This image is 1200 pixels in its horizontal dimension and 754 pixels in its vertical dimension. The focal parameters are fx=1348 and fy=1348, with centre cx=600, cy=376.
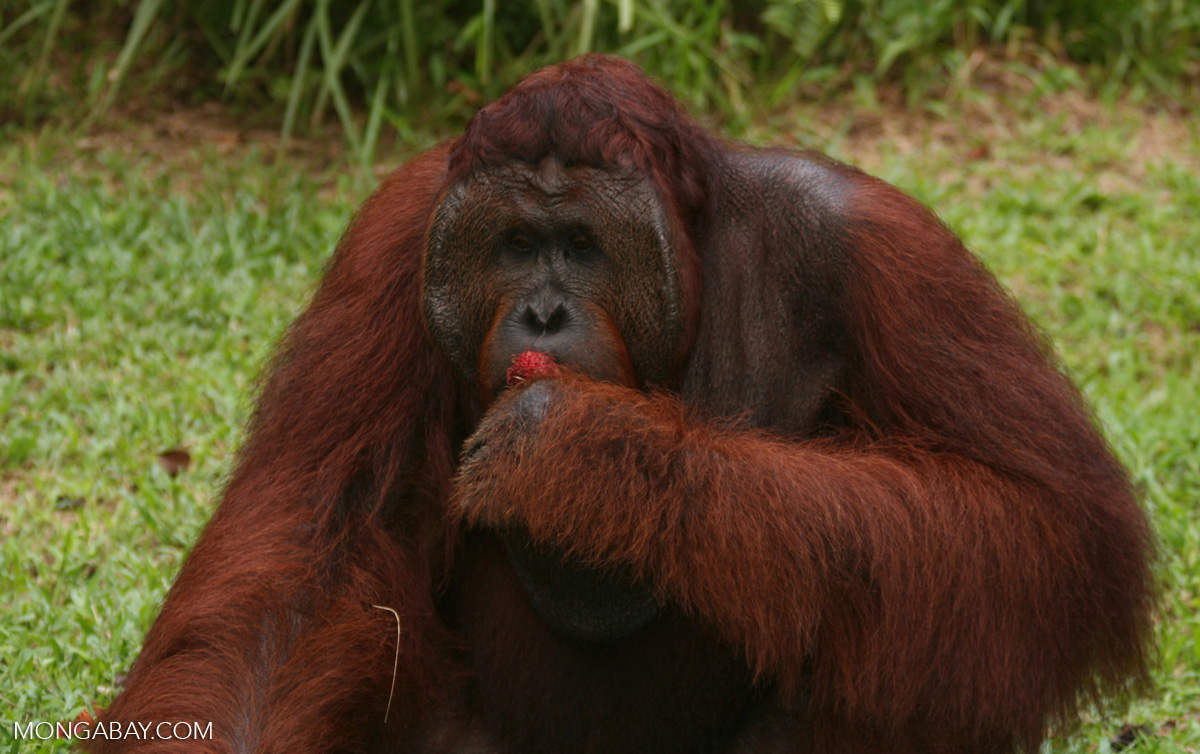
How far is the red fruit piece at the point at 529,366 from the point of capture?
2.79 metres

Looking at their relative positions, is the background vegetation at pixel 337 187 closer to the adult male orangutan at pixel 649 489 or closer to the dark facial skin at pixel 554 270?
the adult male orangutan at pixel 649 489

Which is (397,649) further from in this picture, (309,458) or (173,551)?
(173,551)

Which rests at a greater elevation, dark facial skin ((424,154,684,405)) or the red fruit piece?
dark facial skin ((424,154,684,405))

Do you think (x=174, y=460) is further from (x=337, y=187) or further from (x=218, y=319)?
(x=337, y=187)

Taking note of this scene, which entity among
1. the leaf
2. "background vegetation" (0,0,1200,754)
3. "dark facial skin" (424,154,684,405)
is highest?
"dark facial skin" (424,154,684,405)

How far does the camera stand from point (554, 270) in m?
2.86

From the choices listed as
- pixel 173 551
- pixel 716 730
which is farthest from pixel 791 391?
pixel 173 551

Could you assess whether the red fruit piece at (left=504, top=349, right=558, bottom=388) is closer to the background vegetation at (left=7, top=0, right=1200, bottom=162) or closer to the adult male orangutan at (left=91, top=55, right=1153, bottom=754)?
the adult male orangutan at (left=91, top=55, right=1153, bottom=754)

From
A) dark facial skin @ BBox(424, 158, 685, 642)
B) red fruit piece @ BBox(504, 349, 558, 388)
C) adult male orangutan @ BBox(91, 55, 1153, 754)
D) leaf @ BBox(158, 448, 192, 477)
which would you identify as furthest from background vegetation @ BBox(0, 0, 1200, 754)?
red fruit piece @ BBox(504, 349, 558, 388)

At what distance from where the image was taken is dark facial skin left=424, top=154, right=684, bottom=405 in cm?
283

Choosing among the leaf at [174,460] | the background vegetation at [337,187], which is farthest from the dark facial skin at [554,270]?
the leaf at [174,460]

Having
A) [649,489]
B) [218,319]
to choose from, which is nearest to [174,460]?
[218,319]

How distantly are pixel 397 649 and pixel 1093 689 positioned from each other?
160cm

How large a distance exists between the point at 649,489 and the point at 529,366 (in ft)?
1.20
